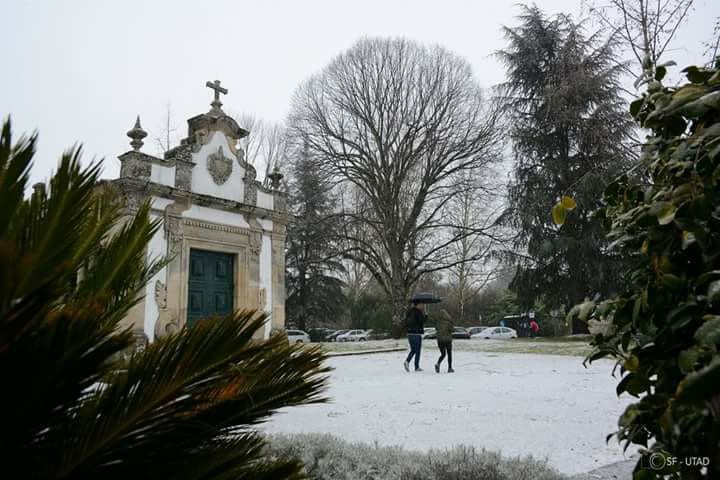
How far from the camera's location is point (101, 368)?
3.90 feet

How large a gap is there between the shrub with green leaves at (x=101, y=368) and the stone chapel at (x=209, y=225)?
10870mm

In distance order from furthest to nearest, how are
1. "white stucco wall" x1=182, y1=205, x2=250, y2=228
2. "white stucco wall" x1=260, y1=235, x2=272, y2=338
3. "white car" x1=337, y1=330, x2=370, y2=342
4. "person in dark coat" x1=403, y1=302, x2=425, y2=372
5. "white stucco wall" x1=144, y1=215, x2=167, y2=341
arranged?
"white car" x1=337, y1=330, x2=370, y2=342 < "white stucco wall" x1=260, y1=235, x2=272, y2=338 < "white stucco wall" x1=182, y1=205, x2=250, y2=228 < "white stucco wall" x1=144, y1=215, x2=167, y2=341 < "person in dark coat" x1=403, y1=302, x2=425, y2=372

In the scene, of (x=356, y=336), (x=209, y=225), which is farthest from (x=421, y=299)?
(x=356, y=336)

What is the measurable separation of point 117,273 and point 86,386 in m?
0.35

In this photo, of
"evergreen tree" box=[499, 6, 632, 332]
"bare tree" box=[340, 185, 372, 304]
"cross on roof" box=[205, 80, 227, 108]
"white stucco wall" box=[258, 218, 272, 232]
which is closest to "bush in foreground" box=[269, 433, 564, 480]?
"white stucco wall" box=[258, 218, 272, 232]

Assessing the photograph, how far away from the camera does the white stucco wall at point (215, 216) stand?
13.7 metres

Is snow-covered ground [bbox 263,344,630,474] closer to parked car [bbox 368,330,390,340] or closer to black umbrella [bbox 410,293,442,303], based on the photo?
black umbrella [bbox 410,293,442,303]

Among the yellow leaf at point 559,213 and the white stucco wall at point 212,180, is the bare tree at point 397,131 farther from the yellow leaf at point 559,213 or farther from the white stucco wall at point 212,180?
the yellow leaf at point 559,213

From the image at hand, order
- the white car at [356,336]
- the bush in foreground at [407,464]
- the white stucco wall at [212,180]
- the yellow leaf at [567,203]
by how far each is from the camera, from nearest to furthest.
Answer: the yellow leaf at [567,203], the bush in foreground at [407,464], the white stucco wall at [212,180], the white car at [356,336]

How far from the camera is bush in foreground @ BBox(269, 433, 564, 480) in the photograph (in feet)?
11.0

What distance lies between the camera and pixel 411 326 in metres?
11.4

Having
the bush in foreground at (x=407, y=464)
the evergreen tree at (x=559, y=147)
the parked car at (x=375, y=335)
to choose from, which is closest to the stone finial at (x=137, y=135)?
the bush in foreground at (x=407, y=464)

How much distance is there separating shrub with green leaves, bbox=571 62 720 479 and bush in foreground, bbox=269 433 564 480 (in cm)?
175

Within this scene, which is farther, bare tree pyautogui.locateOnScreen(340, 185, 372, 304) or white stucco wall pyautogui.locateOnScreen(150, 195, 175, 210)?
bare tree pyautogui.locateOnScreen(340, 185, 372, 304)
